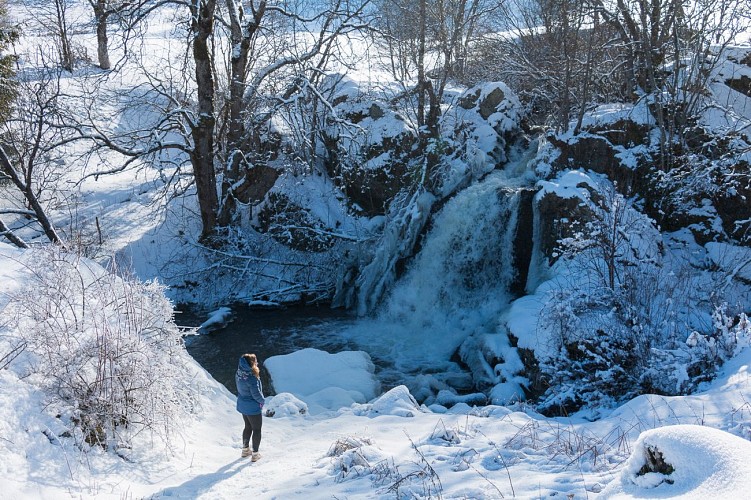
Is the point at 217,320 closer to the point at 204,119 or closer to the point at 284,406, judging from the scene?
the point at 204,119

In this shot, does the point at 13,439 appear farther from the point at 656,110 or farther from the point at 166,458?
the point at 656,110

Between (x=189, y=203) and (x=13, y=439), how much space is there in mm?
14131

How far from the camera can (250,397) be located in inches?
227

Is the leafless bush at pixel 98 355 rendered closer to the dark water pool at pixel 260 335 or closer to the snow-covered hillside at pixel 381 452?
the snow-covered hillside at pixel 381 452

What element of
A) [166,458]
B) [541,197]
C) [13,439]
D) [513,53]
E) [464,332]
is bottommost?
[464,332]

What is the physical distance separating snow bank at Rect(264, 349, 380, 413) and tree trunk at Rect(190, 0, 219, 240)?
6438mm

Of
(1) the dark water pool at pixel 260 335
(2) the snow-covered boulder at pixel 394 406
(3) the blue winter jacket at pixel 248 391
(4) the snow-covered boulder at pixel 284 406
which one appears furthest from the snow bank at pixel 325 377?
(3) the blue winter jacket at pixel 248 391

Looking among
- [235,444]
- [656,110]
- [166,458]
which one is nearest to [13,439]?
[166,458]

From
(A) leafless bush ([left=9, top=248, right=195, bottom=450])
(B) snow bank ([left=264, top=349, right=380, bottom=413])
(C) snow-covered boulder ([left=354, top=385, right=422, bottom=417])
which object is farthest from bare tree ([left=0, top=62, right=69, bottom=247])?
(C) snow-covered boulder ([left=354, top=385, right=422, bottom=417])

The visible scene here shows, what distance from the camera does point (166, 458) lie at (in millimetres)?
5441

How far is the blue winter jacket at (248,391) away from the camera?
573 centimetres

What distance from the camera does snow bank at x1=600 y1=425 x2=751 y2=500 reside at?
2262mm

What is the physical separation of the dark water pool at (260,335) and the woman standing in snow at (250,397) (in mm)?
4068

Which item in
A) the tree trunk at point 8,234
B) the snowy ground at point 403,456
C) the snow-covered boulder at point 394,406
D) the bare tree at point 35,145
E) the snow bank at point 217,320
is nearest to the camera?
the snowy ground at point 403,456
